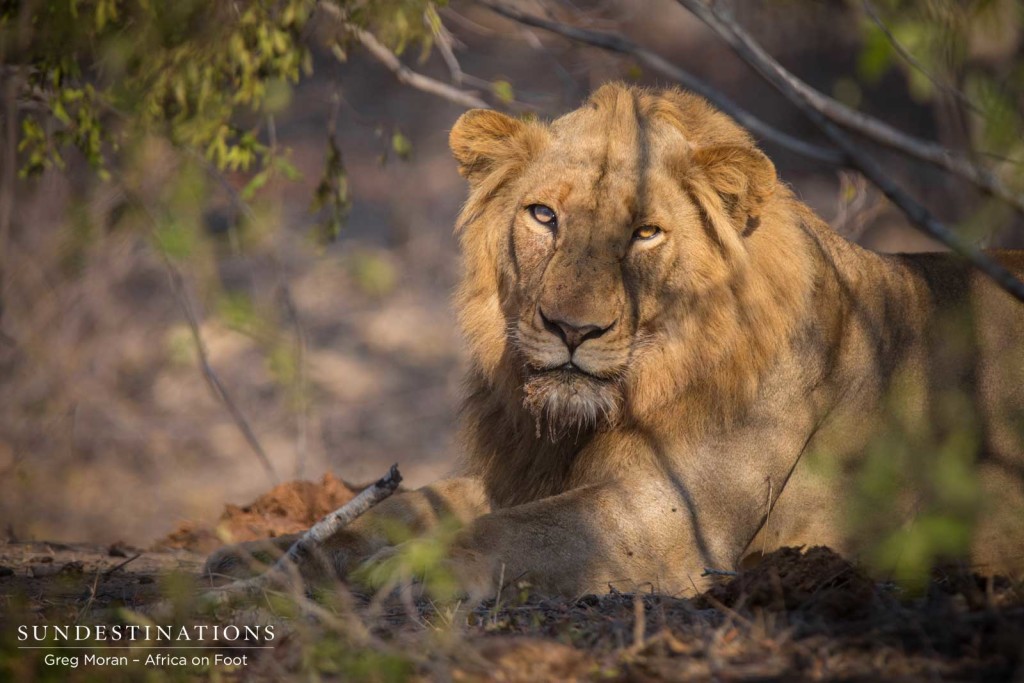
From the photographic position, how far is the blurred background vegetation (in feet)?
18.1

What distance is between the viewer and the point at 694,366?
464cm

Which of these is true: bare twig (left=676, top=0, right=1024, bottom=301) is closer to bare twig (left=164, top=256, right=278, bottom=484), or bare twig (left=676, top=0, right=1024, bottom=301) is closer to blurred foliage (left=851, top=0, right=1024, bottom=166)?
blurred foliage (left=851, top=0, right=1024, bottom=166)

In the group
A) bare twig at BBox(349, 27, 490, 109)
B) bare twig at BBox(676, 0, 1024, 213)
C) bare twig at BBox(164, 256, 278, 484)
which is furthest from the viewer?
bare twig at BBox(349, 27, 490, 109)

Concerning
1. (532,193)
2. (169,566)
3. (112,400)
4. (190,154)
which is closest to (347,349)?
(112,400)

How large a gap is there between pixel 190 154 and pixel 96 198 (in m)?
2.74

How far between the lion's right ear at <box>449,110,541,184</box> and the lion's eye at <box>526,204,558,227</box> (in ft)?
1.04

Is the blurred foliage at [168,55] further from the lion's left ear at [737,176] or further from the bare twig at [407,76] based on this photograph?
the lion's left ear at [737,176]

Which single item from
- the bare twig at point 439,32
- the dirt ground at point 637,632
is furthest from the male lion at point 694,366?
the bare twig at point 439,32

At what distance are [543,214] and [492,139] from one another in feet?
1.67

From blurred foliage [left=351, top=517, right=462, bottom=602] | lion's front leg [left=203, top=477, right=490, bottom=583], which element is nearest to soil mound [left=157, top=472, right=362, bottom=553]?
lion's front leg [left=203, top=477, right=490, bottom=583]

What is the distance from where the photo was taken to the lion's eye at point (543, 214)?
4.73 m

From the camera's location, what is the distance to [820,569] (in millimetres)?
3664

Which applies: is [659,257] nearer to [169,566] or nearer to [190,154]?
[169,566]

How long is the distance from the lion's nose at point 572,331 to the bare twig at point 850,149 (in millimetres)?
1152
